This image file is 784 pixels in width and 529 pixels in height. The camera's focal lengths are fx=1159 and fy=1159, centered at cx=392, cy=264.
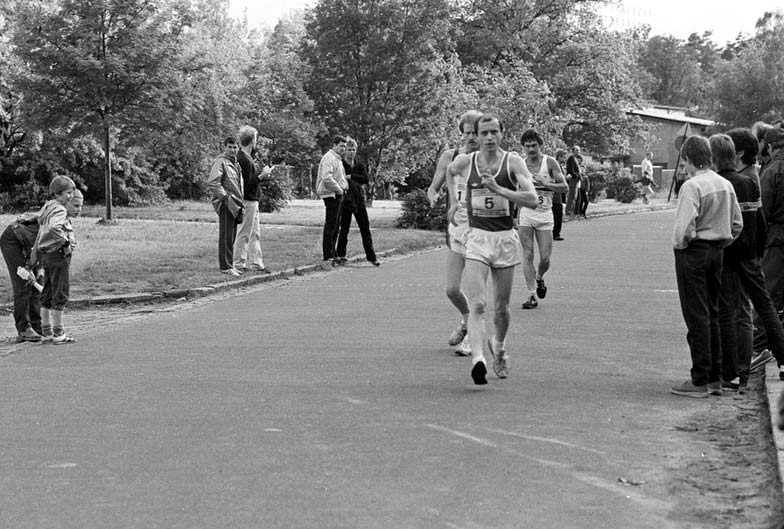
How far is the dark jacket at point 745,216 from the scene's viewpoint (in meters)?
8.05

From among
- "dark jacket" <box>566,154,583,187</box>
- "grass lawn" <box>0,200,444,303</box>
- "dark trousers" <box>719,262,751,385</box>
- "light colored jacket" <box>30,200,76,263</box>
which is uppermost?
"dark jacket" <box>566,154,583,187</box>

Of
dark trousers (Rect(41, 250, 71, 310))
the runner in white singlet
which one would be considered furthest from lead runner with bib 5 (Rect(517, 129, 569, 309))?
dark trousers (Rect(41, 250, 71, 310))

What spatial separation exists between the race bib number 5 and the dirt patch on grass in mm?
2031

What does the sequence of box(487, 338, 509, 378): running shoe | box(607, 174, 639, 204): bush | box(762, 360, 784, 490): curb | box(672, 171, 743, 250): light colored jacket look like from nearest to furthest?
box(762, 360, 784, 490): curb
box(672, 171, 743, 250): light colored jacket
box(487, 338, 509, 378): running shoe
box(607, 174, 639, 204): bush

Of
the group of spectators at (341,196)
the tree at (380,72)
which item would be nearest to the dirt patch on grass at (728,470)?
the group of spectators at (341,196)

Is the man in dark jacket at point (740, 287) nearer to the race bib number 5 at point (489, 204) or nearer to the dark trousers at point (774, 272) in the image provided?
the dark trousers at point (774, 272)

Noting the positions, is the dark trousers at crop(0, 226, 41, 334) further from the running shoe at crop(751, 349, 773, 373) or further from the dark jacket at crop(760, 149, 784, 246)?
the dark jacket at crop(760, 149, 784, 246)

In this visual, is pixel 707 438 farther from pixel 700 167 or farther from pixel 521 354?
pixel 521 354

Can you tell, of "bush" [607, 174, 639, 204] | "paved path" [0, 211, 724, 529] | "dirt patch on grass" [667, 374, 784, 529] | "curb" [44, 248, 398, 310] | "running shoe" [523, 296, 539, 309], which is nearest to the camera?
"dirt patch on grass" [667, 374, 784, 529]

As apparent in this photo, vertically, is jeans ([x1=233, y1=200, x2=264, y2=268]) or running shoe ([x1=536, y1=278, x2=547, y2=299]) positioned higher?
jeans ([x1=233, y1=200, x2=264, y2=268])

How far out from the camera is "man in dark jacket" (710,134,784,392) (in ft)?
26.2

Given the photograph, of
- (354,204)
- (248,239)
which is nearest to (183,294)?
(248,239)

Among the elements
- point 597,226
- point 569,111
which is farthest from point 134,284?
point 569,111

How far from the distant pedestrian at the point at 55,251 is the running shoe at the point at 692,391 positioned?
18.0ft
